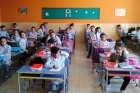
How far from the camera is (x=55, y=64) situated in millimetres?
4910

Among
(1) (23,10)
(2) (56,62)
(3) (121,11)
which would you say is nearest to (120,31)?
(3) (121,11)

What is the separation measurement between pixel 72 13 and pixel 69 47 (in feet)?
17.4

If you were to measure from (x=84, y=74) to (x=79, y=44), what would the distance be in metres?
5.49

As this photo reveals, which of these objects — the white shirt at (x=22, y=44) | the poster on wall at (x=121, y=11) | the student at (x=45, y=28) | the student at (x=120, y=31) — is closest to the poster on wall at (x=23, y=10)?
the student at (x=45, y=28)

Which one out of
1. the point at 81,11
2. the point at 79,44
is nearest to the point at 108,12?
the point at 81,11

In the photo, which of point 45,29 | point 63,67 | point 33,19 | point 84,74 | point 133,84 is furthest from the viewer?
point 33,19

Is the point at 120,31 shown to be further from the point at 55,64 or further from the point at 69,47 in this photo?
the point at 55,64

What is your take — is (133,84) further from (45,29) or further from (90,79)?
(45,29)

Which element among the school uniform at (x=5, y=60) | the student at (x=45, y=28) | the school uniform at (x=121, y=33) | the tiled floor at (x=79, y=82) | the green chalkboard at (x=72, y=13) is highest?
the green chalkboard at (x=72, y=13)

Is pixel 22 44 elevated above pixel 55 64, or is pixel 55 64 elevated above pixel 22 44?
pixel 22 44

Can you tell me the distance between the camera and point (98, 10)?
12.7 meters

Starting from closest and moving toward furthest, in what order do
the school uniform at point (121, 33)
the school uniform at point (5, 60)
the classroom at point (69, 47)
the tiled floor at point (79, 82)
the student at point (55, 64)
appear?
the student at point (55, 64), the classroom at point (69, 47), the tiled floor at point (79, 82), the school uniform at point (5, 60), the school uniform at point (121, 33)

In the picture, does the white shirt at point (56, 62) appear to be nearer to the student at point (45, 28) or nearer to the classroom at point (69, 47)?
the classroom at point (69, 47)

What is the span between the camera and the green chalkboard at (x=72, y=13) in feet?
41.8
